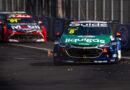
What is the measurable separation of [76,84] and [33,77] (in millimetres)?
1644

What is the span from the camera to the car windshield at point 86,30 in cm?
1592

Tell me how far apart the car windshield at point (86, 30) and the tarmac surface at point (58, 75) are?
113cm

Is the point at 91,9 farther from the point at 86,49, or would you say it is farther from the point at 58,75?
the point at 58,75

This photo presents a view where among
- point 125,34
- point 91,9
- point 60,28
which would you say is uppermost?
point 91,9

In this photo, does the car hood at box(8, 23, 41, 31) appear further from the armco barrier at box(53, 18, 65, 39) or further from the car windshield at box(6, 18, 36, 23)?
the armco barrier at box(53, 18, 65, 39)

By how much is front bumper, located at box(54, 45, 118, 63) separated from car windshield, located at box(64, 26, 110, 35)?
1.10 m

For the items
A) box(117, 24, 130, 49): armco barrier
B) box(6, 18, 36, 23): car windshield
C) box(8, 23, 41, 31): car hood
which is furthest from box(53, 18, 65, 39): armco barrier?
box(117, 24, 130, 49): armco barrier

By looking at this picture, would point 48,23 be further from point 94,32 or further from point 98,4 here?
point 94,32

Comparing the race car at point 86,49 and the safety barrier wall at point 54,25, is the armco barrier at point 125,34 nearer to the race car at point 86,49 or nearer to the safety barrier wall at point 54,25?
the safety barrier wall at point 54,25

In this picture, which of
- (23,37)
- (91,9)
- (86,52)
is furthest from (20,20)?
(91,9)

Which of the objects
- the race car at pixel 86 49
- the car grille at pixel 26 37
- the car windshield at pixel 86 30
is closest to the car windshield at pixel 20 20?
the car grille at pixel 26 37

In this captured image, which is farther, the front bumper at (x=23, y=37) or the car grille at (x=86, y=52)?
the front bumper at (x=23, y=37)

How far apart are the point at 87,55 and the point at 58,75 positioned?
2349 millimetres

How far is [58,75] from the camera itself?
12602 mm
